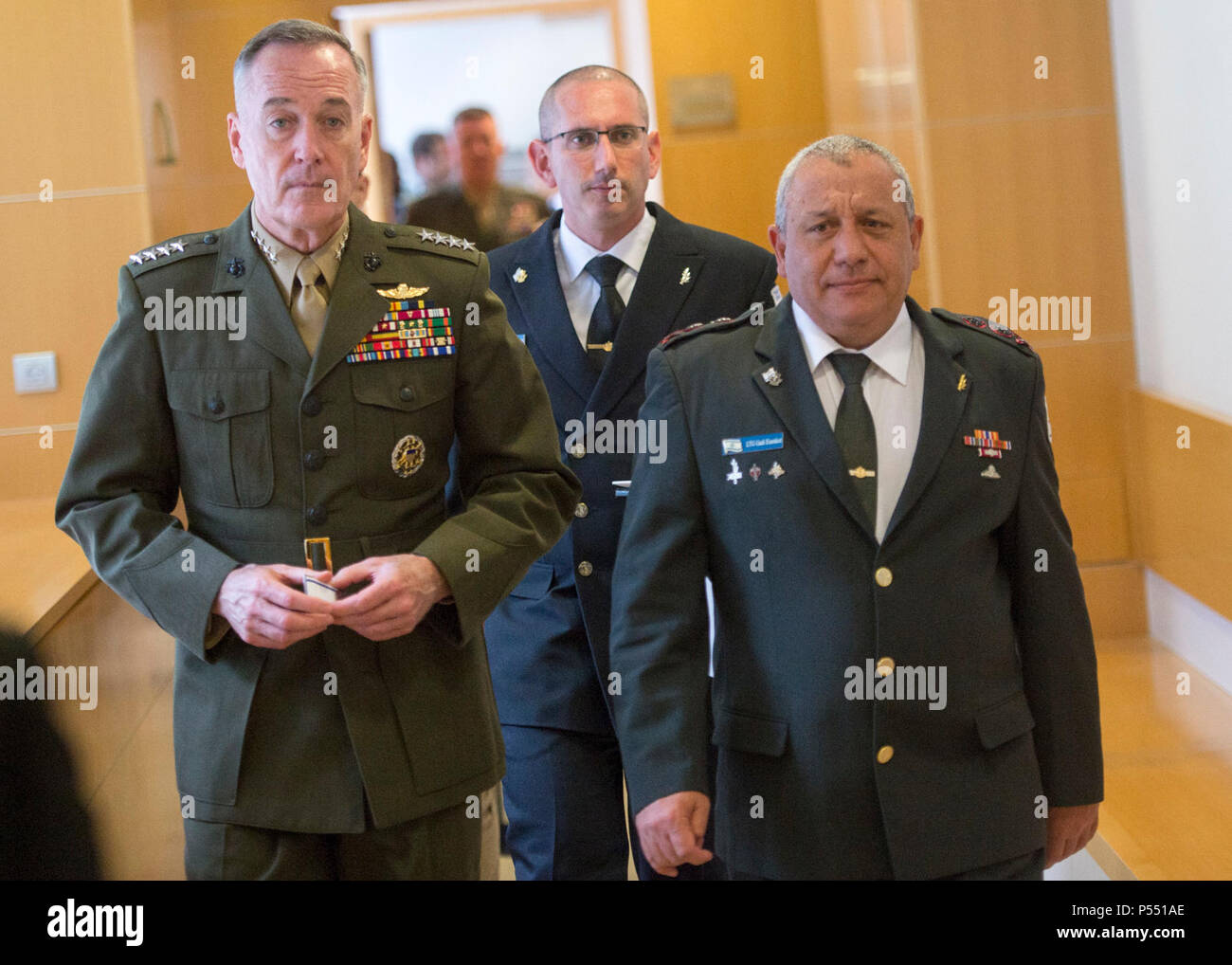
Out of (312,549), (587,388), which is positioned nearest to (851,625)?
(312,549)

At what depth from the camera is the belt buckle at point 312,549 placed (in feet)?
5.85

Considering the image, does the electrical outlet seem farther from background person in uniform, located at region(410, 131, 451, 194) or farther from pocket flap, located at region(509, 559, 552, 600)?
pocket flap, located at region(509, 559, 552, 600)

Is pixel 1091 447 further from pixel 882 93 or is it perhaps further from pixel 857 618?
pixel 857 618

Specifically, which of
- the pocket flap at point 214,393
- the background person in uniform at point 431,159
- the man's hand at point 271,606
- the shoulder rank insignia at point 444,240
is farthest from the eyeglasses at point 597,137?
the background person in uniform at point 431,159

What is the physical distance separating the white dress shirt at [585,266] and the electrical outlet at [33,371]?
2665 millimetres

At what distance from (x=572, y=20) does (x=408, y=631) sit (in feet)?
15.0

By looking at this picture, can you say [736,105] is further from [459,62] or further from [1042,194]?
[1042,194]

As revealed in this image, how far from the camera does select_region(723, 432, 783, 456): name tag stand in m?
1.79

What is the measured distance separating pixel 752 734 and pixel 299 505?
0.66 metres

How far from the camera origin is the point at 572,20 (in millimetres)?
5812

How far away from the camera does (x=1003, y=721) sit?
1774mm

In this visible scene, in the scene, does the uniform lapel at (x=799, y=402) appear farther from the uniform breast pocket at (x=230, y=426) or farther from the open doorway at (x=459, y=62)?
the open doorway at (x=459, y=62)

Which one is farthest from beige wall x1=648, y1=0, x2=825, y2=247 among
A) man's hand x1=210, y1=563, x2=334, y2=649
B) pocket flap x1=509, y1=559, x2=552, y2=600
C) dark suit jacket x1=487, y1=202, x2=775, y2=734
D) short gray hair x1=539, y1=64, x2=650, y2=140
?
man's hand x1=210, y1=563, x2=334, y2=649
